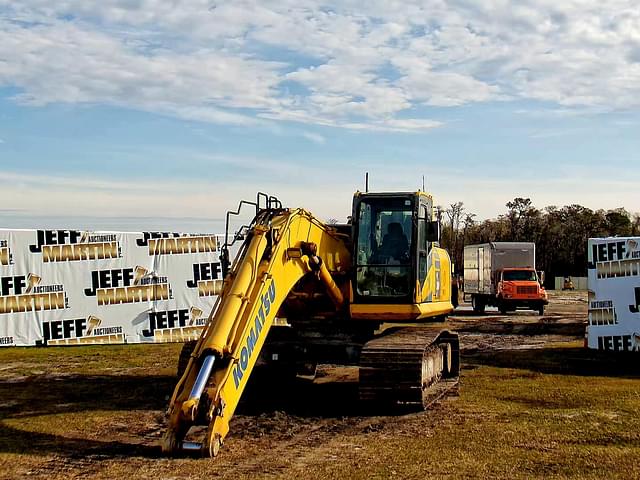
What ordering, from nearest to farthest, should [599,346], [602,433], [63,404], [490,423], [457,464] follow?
[457,464], [602,433], [490,423], [63,404], [599,346]

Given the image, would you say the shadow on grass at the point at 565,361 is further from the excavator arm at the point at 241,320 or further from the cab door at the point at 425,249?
the excavator arm at the point at 241,320

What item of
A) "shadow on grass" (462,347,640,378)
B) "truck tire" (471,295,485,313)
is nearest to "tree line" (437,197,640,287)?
"truck tire" (471,295,485,313)

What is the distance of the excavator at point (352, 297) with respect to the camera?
1024 cm

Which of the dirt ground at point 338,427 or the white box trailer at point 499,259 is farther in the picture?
the white box trailer at point 499,259

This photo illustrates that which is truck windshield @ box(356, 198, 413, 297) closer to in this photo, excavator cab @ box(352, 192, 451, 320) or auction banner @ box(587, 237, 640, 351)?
excavator cab @ box(352, 192, 451, 320)

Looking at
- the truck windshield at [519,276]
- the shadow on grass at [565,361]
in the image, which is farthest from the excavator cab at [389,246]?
the truck windshield at [519,276]

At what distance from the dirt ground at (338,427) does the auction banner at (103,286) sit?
4866 mm

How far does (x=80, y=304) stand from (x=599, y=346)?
534 inches

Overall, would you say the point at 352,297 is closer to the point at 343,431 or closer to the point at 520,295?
the point at 343,431

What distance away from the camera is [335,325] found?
13391 millimetres

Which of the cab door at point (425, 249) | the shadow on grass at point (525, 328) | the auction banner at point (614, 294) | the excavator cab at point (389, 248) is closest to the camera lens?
the excavator cab at point (389, 248)

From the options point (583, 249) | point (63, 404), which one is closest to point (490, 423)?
point (63, 404)

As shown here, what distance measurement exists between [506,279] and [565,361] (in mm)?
18707

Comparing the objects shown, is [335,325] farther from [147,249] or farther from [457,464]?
[147,249]
